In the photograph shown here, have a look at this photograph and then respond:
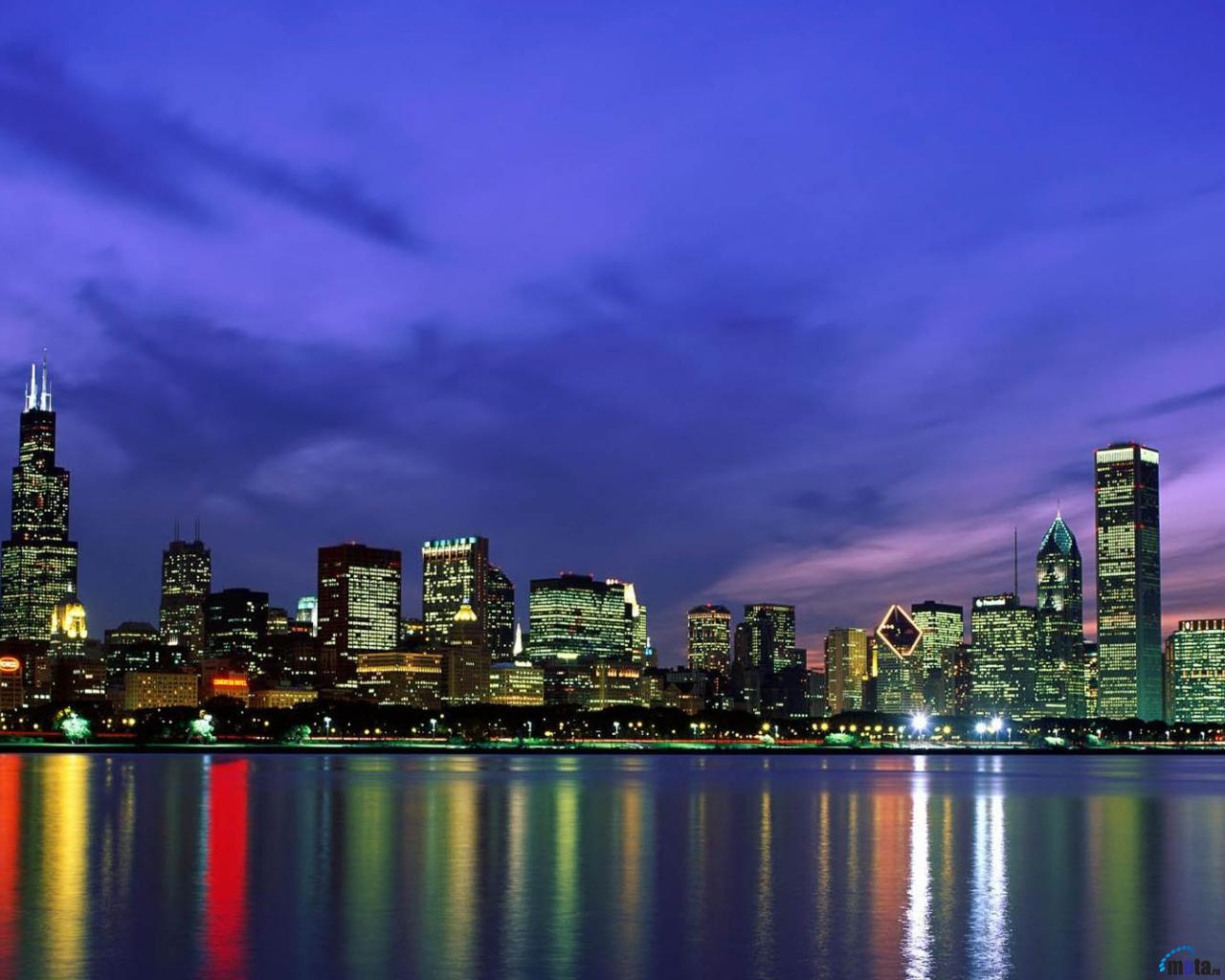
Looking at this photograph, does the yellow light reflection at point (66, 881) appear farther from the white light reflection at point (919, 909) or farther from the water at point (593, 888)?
the white light reflection at point (919, 909)

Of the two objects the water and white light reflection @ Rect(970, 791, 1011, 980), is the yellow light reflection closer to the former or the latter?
the water

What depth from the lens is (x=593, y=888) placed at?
47.1m

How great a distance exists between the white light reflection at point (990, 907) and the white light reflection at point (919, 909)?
1092mm

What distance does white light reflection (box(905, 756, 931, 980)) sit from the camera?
3406 cm

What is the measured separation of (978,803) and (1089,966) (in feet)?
224

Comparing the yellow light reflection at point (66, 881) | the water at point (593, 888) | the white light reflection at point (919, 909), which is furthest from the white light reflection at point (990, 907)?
the yellow light reflection at point (66, 881)

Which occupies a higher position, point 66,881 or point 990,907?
point 990,907

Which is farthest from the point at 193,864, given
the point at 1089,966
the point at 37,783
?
the point at 37,783

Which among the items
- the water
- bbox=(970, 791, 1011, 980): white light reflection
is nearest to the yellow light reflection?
the water

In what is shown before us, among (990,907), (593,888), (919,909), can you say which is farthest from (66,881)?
(990,907)

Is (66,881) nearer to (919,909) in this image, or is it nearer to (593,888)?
(593,888)

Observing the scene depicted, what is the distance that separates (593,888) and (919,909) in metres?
9.74

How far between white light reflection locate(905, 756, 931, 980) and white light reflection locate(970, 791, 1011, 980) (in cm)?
109

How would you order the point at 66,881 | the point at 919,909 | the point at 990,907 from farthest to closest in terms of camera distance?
1. the point at 66,881
2. the point at 990,907
3. the point at 919,909
